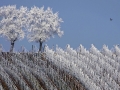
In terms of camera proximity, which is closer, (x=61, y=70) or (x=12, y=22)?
(x=61, y=70)

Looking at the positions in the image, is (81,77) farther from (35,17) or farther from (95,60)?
(35,17)

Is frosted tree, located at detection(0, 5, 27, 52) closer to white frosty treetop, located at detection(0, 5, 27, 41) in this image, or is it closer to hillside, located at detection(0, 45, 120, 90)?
white frosty treetop, located at detection(0, 5, 27, 41)

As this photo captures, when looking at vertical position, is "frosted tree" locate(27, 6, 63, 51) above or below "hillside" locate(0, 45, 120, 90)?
above

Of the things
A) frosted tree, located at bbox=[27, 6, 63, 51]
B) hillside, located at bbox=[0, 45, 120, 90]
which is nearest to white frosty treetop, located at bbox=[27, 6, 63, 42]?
frosted tree, located at bbox=[27, 6, 63, 51]

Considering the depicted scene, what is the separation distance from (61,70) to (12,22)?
49630mm

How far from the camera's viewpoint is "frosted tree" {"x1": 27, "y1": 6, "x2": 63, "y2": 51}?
6981 cm

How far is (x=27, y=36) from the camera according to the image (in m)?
71.7

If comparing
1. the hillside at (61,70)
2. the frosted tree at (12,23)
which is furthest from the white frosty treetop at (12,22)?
the hillside at (61,70)

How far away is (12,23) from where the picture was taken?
2827 inches

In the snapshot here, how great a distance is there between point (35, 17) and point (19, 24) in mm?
4898

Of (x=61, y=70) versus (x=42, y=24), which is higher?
(x=42, y=24)

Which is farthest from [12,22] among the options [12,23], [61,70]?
[61,70]

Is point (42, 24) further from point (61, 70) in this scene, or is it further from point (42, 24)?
point (61, 70)

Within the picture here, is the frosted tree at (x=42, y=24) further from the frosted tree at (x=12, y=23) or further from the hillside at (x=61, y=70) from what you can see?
the hillside at (x=61, y=70)
